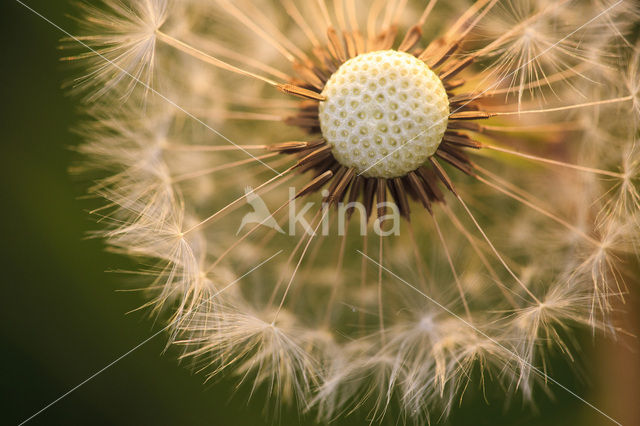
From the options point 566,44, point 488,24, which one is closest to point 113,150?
point 488,24

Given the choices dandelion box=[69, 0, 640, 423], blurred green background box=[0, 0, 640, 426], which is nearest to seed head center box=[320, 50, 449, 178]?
dandelion box=[69, 0, 640, 423]

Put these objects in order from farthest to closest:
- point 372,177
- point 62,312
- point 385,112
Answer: point 62,312
point 372,177
point 385,112

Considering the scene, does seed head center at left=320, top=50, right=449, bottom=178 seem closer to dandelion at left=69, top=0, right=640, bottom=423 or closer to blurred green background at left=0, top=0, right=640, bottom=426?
dandelion at left=69, top=0, right=640, bottom=423

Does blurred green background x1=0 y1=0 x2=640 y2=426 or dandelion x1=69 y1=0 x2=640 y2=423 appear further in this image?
blurred green background x1=0 y1=0 x2=640 y2=426

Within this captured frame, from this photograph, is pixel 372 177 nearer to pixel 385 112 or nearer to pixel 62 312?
pixel 385 112

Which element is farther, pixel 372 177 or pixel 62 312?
pixel 62 312

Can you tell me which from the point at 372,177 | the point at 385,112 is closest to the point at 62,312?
the point at 372,177

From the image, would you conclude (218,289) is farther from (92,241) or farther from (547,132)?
(547,132)
